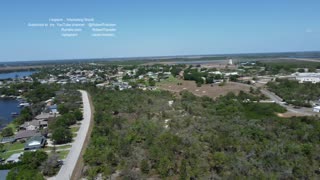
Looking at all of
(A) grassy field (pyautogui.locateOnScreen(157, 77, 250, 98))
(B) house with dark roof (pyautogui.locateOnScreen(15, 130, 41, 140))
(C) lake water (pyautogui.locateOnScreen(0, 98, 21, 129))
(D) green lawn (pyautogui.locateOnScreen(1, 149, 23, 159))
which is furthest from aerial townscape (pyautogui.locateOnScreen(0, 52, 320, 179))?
(A) grassy field (pyautogui.locateOnScreen(157, 77, 250, 98))

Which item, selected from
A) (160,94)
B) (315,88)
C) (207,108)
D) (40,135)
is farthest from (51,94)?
(315,88)

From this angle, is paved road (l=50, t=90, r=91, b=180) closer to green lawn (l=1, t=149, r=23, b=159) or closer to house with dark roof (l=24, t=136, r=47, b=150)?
house with dark roof (l=24, t=136, r=47, b=150)

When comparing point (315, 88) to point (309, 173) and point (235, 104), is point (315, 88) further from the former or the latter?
point (309, 173)

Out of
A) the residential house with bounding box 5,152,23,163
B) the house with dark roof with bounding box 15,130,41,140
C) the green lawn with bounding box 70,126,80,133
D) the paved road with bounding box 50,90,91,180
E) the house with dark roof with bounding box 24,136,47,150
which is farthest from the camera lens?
the green lawn with bounding box 70,126,80,133

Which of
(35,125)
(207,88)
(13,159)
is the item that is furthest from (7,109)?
(207,88)

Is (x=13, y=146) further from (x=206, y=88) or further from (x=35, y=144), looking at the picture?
(x=206, y=88)

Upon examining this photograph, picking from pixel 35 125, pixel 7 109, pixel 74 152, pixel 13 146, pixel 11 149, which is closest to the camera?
pixel 74 152

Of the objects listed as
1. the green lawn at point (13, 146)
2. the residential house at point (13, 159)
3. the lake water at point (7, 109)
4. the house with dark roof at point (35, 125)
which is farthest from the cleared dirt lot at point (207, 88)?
the residential house at point (13, 159)

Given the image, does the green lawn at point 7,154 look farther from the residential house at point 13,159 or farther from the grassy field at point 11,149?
the residential house at point 13,159

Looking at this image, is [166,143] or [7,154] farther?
[7,154]
